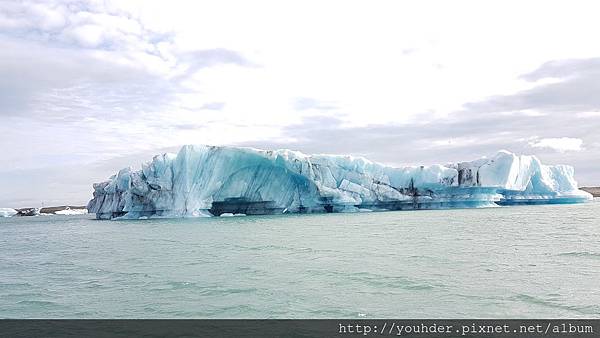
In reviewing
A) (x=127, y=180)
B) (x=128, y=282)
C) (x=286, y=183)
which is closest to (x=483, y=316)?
(x=128, y=282)

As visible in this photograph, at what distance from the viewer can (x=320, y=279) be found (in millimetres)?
9375

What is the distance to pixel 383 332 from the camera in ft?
19.4

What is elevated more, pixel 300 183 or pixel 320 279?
pixel 300 183

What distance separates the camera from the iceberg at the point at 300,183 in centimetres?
3303

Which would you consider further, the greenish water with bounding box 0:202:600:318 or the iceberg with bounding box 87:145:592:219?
the iceberg with bounding box 87:145:592:219

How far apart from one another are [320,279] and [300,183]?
2652 centimetres

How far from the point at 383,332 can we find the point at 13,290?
7.50m

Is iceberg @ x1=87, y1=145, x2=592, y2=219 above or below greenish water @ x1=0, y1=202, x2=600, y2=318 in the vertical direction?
above

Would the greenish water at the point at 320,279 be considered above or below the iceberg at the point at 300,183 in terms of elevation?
below

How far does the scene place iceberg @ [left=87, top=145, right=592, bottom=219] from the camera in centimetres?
3303

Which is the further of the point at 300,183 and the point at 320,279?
the point at 300,183

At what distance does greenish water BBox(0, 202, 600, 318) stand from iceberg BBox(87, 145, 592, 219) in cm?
1675

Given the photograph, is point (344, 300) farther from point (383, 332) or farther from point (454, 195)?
point (454, 195)

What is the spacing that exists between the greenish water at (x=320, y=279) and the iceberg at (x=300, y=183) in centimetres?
1675
